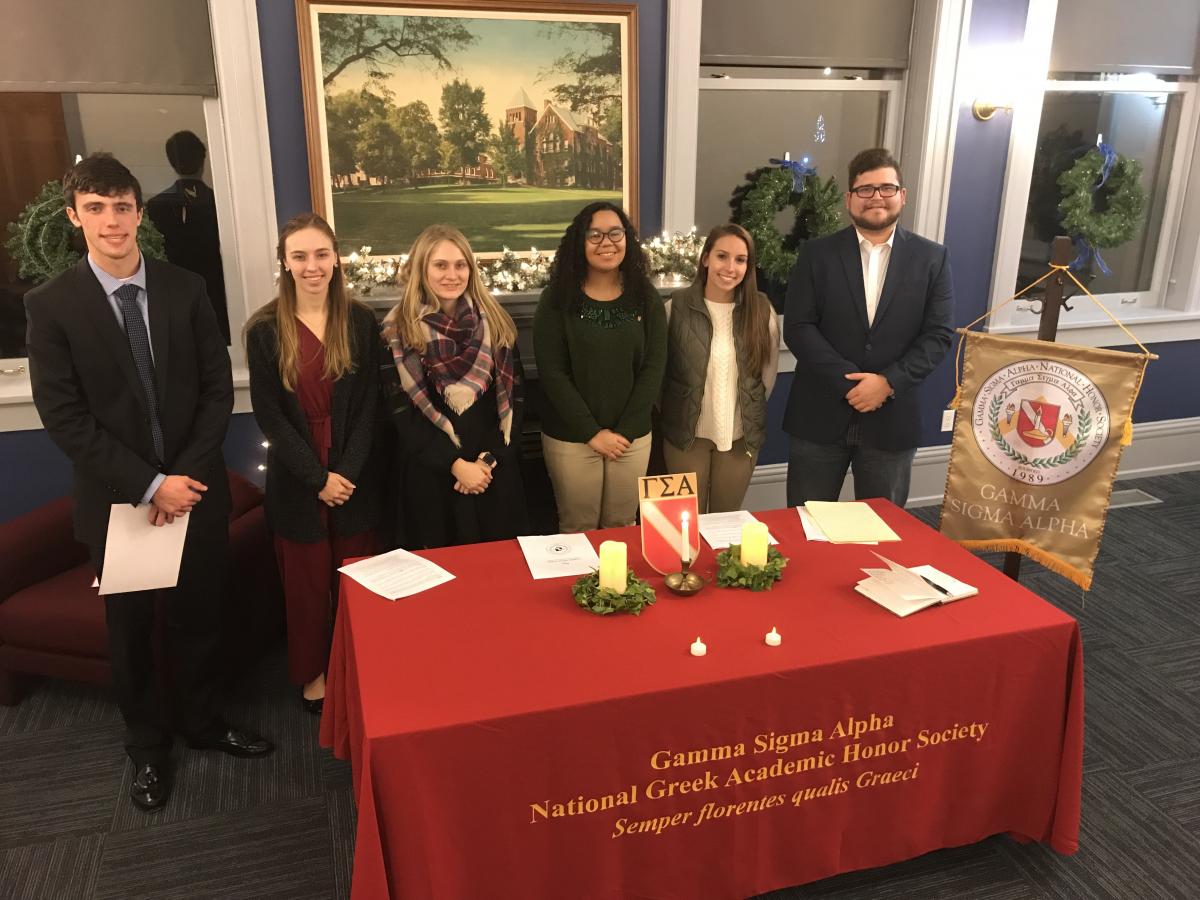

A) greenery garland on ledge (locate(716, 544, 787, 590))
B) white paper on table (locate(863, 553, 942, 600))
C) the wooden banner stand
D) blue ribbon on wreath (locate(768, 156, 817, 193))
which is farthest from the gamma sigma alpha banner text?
blue ribbon on wreath (locate(768, 156, 817, 193))

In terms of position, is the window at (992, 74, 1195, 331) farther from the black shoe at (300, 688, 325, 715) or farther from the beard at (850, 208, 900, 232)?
the black shoe at (300, 688, 325, 715)

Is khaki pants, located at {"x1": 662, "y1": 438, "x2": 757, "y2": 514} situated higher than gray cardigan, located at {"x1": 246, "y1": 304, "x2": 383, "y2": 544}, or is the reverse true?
gray cardigan, located at {"x1": 246, "y1": 304, "x2": 383, "y2": 544}

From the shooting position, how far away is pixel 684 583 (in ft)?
6.38

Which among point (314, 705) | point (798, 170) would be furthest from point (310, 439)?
point (798, 170)

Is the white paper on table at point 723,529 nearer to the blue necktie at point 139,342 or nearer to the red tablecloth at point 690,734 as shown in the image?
the red tablecloth at point 690,734

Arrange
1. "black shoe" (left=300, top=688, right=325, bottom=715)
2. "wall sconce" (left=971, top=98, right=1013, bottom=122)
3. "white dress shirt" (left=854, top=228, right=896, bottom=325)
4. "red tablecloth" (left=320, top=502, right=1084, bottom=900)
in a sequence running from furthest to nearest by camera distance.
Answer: "wall sconce" (left=971, top=98, right=1013, bottom=122), "white dress shirt" (left=854, top=228, right=896, bottom=325), "black shoe" (left=300, top=688, right=325, bottom=715), "red tablecloth" (left=320, top=502, right=1084, bottom=900)

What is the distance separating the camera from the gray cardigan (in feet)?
7.90

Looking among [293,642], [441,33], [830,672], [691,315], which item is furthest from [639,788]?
[441,33]

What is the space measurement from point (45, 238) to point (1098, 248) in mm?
4661

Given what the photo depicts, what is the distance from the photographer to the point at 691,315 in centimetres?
286

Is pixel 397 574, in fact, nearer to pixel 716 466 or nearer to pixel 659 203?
pixel 716 466

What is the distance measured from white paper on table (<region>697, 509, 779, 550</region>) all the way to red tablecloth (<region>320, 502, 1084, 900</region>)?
0.67 feet

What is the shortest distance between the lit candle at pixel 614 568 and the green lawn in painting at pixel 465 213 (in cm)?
194

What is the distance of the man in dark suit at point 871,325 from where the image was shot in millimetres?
2760
